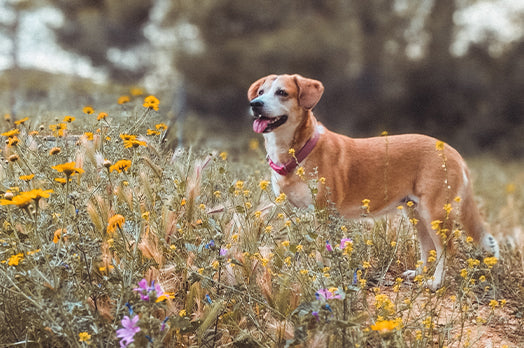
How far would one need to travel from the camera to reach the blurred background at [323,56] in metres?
15.3

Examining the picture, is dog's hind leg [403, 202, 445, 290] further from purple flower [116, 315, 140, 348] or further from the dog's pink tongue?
purple flower [116, 315, 140, 348]

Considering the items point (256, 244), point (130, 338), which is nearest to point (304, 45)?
point (256, 244)

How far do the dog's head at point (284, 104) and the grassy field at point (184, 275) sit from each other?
0.52m

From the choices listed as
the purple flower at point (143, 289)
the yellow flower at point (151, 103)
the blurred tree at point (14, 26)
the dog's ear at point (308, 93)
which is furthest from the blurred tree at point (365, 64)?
the purple flower at point (143, 289)

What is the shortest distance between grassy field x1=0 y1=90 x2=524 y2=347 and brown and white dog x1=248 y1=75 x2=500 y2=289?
36 centimetres

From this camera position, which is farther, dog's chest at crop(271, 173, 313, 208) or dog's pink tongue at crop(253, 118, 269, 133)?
dog's pink tongue at crop(253, 118, 269, 133)

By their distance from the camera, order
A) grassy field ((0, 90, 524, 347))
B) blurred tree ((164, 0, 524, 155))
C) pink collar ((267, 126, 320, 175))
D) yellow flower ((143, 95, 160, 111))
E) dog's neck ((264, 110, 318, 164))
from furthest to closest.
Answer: blurred tree ((164, 0, 524, 155)) < dog's neck ((264, 110, 318, 164)) < pink collar ((267, 126, 320, 175)) < yellow flower ((143, 95, 160, 111)) < grassy field ((0, 90, 524, 347))

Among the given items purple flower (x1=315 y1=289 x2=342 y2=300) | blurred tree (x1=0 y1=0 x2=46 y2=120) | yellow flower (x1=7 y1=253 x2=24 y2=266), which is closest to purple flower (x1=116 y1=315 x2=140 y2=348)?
yellow flower (x1=7 y1=253 x2=24 y2=266)

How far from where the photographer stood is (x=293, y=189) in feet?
12.4

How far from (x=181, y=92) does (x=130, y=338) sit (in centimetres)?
814

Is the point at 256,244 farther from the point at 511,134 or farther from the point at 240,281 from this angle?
the point at 511,134

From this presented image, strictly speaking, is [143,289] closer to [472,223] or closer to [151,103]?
[151,103]

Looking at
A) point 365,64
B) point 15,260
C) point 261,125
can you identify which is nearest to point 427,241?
point 261,125

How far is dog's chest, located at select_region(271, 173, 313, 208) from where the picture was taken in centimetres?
371
